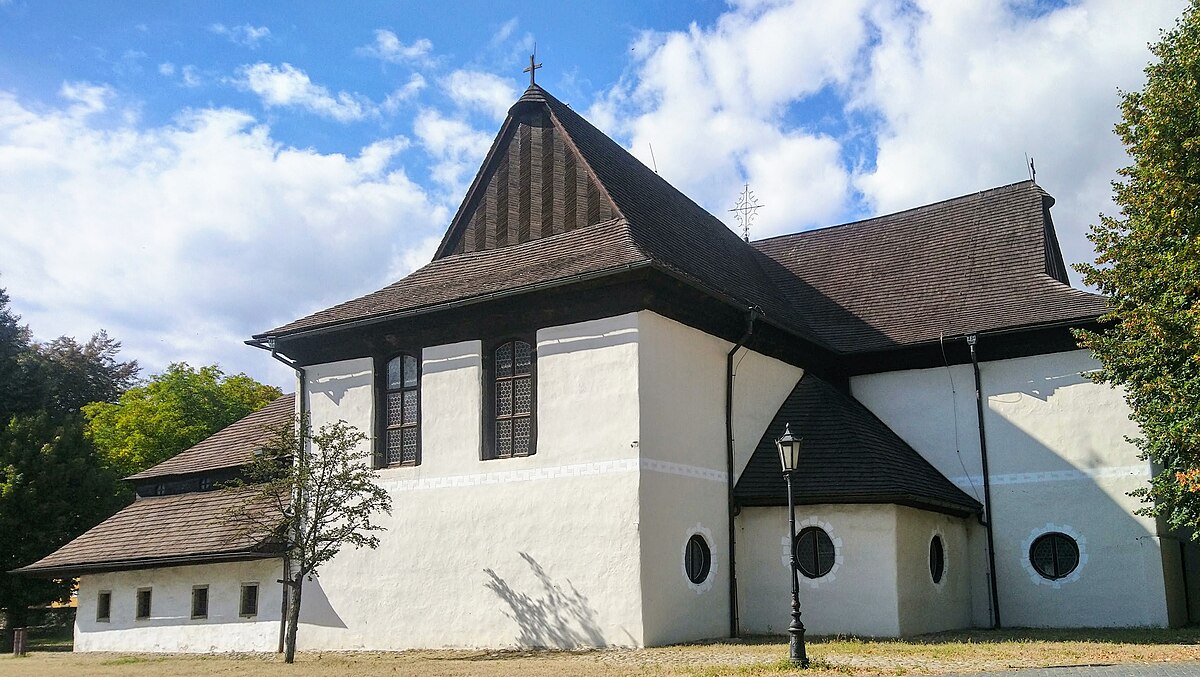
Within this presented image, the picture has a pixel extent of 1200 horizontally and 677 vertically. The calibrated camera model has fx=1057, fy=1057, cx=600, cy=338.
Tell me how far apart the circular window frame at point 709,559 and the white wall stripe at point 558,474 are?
987mm

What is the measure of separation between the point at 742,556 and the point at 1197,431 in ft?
26.6

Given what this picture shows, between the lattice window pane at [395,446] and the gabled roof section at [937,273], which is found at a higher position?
the gabled roof section at [937,273]

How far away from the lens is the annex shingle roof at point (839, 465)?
19.4 meters

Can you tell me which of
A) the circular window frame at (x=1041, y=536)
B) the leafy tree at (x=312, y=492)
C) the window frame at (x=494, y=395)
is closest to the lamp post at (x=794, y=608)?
the window frame at (x=494, y=395)

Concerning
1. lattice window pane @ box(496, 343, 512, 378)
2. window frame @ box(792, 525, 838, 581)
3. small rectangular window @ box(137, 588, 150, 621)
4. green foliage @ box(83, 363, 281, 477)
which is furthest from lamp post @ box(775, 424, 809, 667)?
green foliage @ box(83, 363, 281, 477)

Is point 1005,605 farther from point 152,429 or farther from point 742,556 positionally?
point 152,429

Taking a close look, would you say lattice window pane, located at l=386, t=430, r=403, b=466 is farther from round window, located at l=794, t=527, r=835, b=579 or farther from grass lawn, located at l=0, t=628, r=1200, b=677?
round window, located at l=794, t=527, r=835, b=579

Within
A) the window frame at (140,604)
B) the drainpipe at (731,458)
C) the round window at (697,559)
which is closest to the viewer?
the round window at (697,559)

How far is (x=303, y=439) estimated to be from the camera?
21.1m

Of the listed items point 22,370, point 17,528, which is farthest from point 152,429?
point 17,528

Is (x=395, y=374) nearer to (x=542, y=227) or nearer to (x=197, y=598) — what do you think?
(x=542, y=227)

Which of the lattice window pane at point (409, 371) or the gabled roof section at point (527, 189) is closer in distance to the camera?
the lattice window pane at point (409, 371)

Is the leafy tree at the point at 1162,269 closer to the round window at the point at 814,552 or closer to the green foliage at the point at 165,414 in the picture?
the round window at the point at 814,552

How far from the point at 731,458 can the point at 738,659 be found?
579cm
